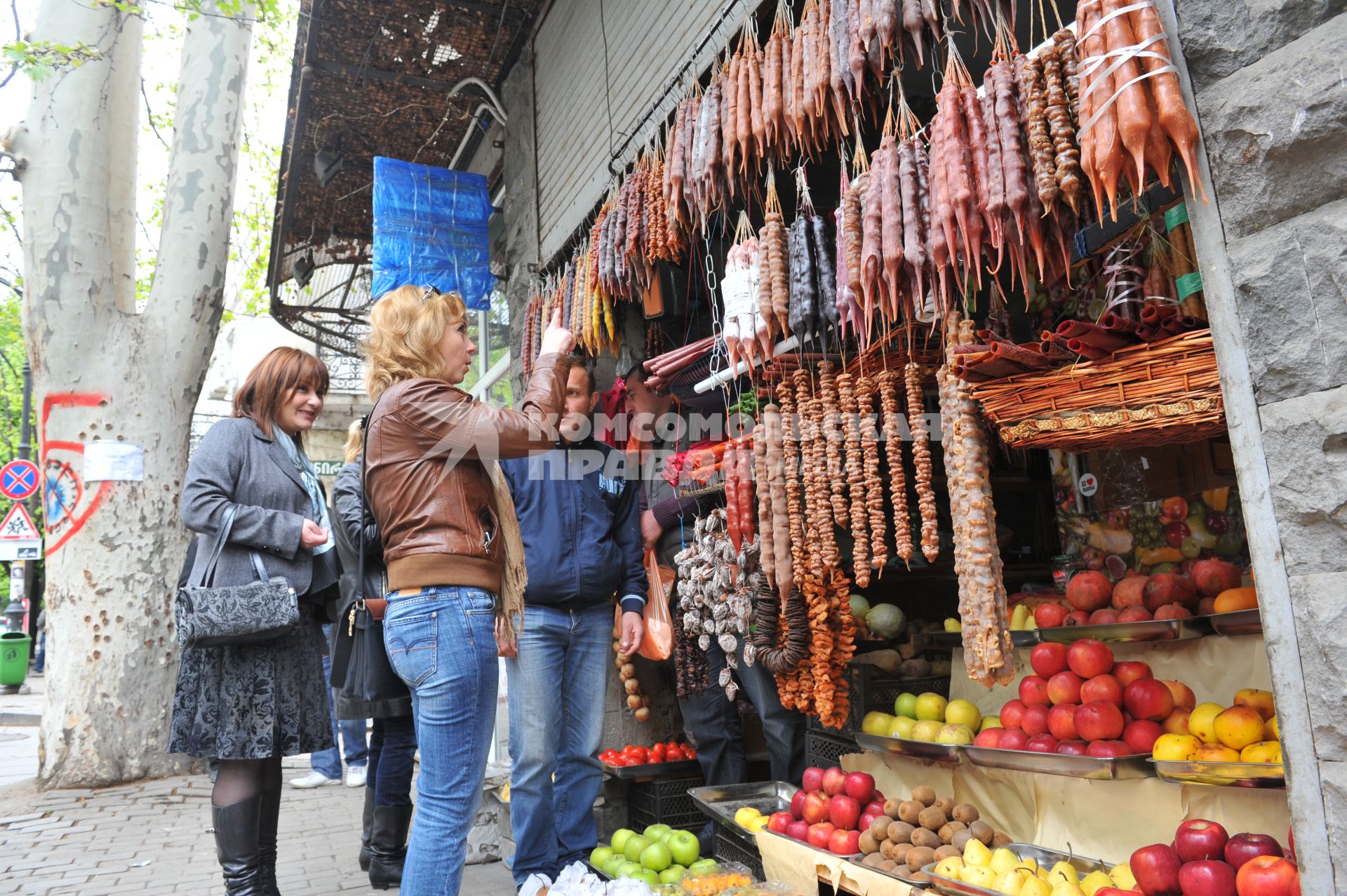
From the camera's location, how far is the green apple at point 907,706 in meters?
3.78

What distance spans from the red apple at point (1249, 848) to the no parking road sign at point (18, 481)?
13244mm

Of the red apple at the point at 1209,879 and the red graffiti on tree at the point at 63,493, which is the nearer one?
the red apple at the point at 1209,879

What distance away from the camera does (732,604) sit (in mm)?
4211

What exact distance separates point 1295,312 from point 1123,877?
176 cm

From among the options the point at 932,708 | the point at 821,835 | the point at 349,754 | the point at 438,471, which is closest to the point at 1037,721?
the point at 932,708

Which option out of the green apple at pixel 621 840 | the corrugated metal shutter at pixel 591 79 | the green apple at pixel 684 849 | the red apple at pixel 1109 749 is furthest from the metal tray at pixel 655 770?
the corrugated metal shutter at pixel 591 79

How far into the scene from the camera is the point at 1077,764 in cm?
273

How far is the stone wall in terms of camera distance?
158cm

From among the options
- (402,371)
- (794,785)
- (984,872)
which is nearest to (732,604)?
(794,785)

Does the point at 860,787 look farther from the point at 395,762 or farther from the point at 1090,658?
the point at 395,762

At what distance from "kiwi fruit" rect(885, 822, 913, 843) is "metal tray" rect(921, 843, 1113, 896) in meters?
0.20

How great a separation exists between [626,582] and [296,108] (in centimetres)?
646

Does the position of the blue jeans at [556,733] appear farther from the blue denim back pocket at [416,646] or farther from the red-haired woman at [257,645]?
the blue denim back pocket at [416,646]

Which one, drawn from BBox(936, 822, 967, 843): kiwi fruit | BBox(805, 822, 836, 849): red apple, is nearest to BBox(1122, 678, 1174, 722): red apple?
BBox(936, 822, 967, 843): kiwi fruit
